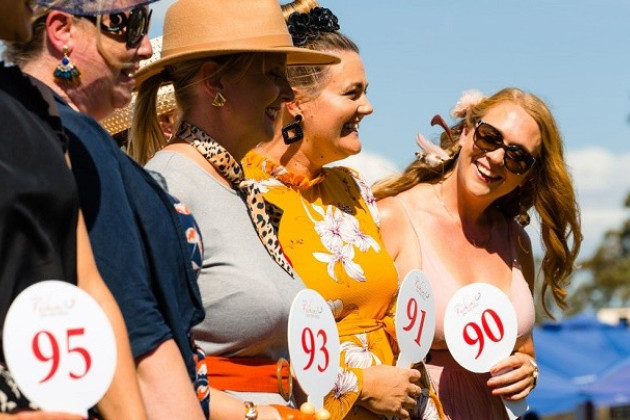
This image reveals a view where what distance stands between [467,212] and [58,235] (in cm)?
283

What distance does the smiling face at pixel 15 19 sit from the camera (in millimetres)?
2162

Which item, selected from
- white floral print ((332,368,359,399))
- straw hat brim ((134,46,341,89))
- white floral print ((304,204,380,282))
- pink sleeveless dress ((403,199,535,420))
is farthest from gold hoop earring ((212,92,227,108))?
pink sleeveless dress ((403,199,535,420))

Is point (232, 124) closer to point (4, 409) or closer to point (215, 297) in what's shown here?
point (215, 297)

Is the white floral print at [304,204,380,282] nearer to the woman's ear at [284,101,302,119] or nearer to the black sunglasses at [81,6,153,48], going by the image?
the woman's ear at [284,101,302,119]

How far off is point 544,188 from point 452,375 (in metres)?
0.90

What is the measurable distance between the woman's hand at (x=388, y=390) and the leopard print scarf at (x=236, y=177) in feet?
2.24

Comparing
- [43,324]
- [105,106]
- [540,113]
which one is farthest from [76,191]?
[540,113]

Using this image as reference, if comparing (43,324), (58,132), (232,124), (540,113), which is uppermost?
(58,132)

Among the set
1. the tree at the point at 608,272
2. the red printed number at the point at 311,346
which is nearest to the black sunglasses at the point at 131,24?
the red printed number at the point at 311,346

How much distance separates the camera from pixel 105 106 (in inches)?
103

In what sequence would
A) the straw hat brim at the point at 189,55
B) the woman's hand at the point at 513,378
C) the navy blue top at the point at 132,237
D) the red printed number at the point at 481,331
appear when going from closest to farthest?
the navy blue top at the point at 132,237
the straw hat brim at the point at 189,55
the red printed number at the point at 481,331
the woman's hand at the point at 513,378

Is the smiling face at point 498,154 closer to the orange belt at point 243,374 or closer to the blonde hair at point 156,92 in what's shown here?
the blonde hair at point 156,92

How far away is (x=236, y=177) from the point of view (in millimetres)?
3268

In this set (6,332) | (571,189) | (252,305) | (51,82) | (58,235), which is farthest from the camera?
(571,189)
